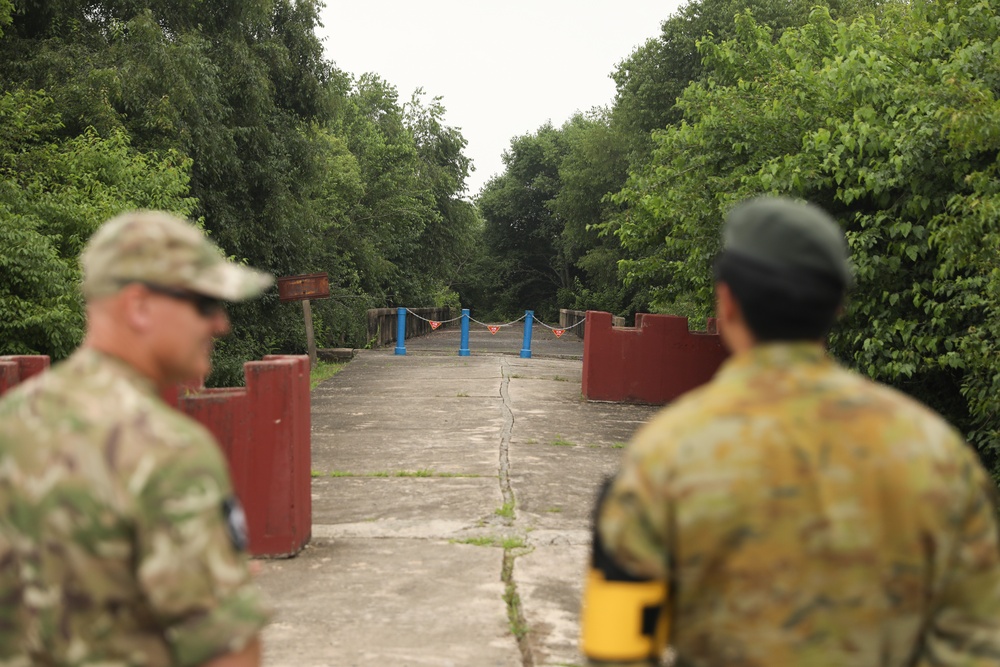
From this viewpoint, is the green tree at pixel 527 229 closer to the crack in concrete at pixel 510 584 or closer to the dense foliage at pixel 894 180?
the dense foliage at pixel 894 180

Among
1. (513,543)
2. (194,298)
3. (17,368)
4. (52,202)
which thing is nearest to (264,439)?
(17,368)

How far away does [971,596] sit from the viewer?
1912 mm

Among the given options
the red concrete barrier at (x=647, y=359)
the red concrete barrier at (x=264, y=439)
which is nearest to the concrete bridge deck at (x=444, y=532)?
the red concrete barrier at (x=264, y=439)

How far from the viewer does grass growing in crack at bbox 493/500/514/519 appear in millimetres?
7770

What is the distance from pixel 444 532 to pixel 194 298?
5.52m

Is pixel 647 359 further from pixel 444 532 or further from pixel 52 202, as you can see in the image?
pixel 444 532

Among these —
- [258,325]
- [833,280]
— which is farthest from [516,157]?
[833,280]

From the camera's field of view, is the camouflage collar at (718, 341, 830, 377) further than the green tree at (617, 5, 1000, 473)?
No

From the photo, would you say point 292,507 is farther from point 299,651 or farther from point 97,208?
point 97,208

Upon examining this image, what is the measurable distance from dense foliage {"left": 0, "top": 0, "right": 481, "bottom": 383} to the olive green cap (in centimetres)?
1084

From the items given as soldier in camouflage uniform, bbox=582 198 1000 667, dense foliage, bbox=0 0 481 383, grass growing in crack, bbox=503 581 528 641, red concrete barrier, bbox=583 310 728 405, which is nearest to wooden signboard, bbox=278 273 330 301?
dense foliage, bbox=0 0 481 383

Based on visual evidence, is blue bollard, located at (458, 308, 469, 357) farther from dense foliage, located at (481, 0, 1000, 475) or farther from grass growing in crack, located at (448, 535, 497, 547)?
grass growing in crack, located at (448, 535, 497, 547)

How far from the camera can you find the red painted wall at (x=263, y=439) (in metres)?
6.37

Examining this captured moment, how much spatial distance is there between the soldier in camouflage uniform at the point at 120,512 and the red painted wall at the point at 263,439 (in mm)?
4337
